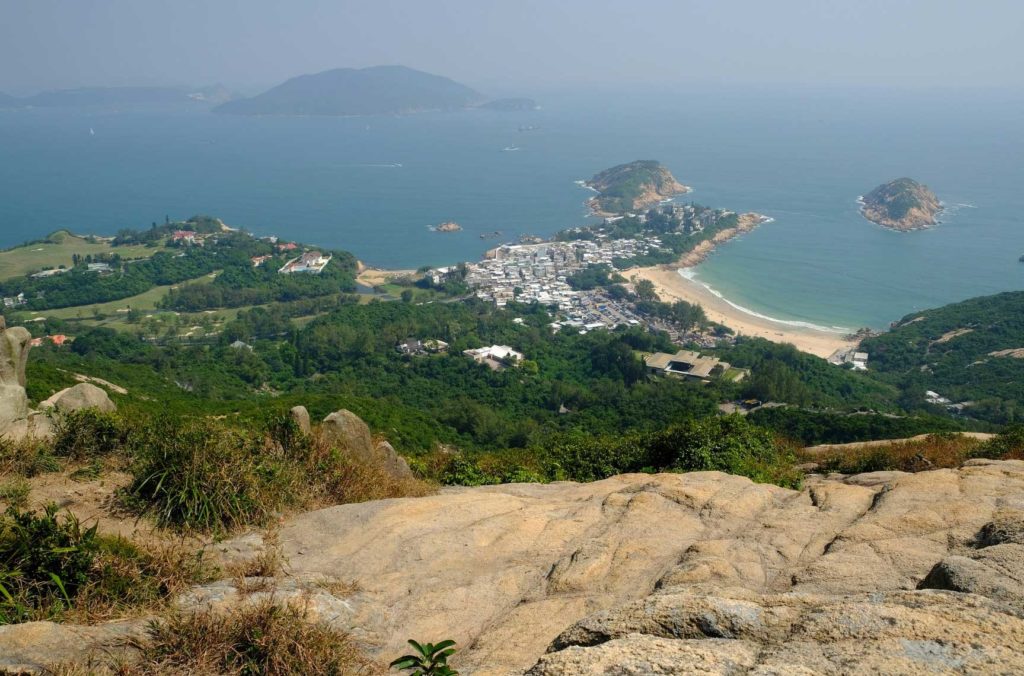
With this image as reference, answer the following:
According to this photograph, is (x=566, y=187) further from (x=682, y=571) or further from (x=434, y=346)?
(x=682, y=571)

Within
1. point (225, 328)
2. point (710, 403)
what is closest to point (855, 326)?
point (710, 403)

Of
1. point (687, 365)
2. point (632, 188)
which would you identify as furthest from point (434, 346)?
point (632, 188)

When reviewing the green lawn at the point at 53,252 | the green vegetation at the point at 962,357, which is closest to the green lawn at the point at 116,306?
the green lawn at the point at 53,252

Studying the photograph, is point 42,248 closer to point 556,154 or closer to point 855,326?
point 855,326

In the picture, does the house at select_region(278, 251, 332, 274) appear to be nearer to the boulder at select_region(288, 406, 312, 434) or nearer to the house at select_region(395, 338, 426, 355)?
the house at select_region(395, 338, 426, 355)

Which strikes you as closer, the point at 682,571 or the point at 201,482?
the point at 682,571

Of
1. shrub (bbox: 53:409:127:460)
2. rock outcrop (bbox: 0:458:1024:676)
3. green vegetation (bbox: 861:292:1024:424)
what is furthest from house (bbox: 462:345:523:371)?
shrub (bbox: 53:409:127:460)
